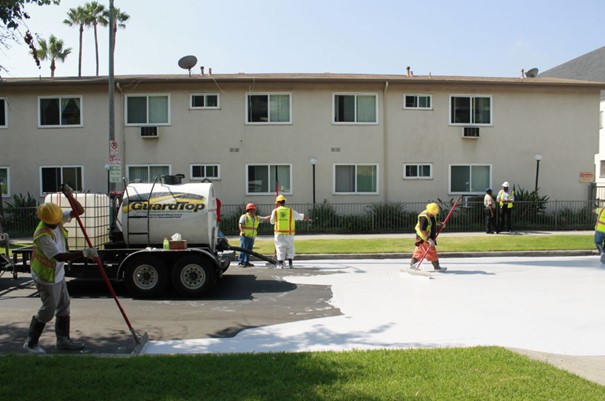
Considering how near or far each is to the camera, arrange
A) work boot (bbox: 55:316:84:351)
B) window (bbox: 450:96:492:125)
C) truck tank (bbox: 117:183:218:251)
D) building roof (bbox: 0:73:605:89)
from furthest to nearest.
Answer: window (bbox: 450:96:492:125)
building roof (bbox: 0:73:605:89)
truck tank (bbox: 117:183:218:251)
work boot (bbox: 55:316:84:351)

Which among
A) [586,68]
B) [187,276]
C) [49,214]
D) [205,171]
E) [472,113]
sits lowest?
[187,276]

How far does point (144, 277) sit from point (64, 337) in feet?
10.5

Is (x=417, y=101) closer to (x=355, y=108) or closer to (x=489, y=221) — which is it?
(x=355, y=108)

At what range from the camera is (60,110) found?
20.7 m

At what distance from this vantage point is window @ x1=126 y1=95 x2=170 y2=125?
68.1 ft

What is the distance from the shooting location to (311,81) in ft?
67.1

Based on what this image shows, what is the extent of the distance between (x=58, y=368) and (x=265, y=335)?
2.48 metres

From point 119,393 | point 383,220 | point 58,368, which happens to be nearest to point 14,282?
point 58,368

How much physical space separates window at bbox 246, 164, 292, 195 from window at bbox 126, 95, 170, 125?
4046 mm

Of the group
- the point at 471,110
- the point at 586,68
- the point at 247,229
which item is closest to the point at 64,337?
the point at 247,229

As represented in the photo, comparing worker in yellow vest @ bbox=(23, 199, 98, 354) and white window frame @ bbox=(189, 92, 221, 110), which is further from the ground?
white window frame @ bbox=(189, 92, 221, 110)

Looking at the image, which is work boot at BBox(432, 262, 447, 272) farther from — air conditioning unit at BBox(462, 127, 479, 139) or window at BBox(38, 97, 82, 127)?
window at BBox(38, 97, 82, 127)

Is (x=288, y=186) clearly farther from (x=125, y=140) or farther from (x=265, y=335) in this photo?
(x=265, y=335)

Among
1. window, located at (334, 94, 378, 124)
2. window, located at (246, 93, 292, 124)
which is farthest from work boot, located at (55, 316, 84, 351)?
→ window, located at (334, 94, 378, 124)
